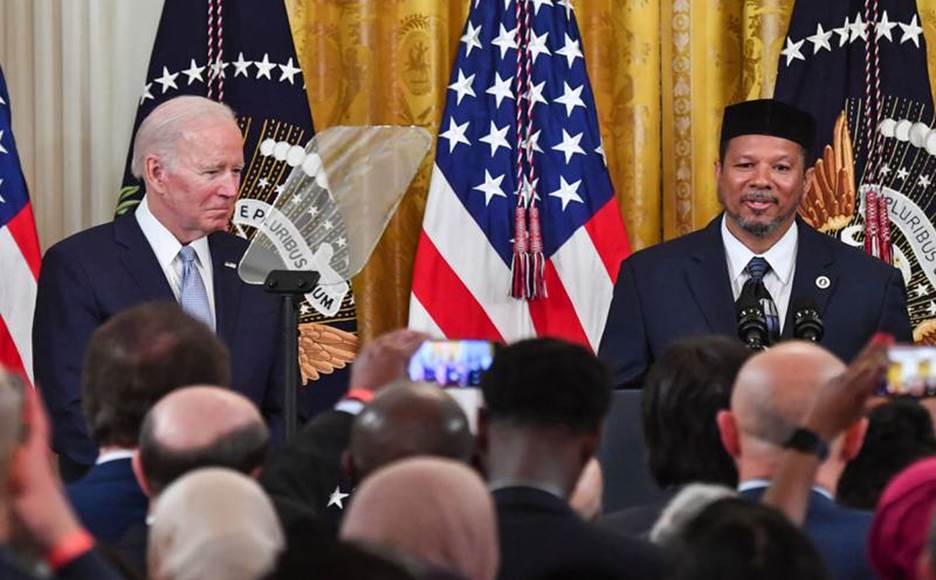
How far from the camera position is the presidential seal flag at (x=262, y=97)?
6223mm

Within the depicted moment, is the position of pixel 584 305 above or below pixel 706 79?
below

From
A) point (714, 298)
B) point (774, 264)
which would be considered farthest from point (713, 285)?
point (774, 264)

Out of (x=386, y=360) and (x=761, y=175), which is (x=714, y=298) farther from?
(x=386, y=360)

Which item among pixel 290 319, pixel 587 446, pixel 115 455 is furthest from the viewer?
pixel 290 319

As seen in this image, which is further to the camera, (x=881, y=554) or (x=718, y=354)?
(x=718, y=354)

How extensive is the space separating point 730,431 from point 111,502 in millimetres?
981

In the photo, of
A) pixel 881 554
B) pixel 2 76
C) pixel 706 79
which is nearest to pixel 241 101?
pixel 2 76

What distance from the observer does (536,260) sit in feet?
20.3

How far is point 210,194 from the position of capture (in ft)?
16.8

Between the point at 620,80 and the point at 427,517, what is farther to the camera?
the point at 620,80

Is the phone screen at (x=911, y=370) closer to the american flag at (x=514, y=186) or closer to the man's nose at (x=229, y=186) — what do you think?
the man's nose at (x=229, y=186)

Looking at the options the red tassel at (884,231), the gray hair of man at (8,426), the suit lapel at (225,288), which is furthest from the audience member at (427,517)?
the red tassel at (884,231)

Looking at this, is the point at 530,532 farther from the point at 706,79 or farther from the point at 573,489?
the point at 706,79

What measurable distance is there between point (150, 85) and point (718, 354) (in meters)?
3.42
